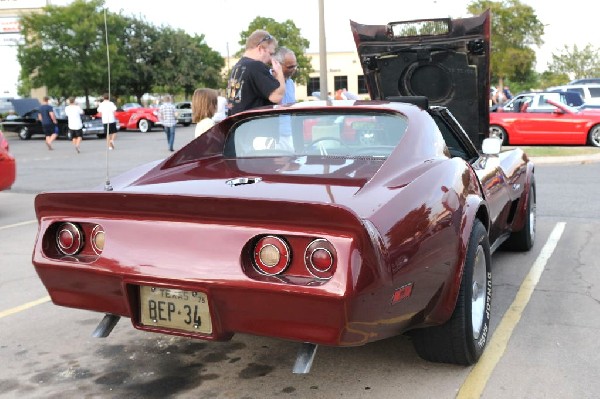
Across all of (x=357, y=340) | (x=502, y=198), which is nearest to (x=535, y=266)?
(x=502, y=198)

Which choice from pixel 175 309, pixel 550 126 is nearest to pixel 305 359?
pixel 175 309

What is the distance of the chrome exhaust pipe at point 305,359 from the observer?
2.72 metres

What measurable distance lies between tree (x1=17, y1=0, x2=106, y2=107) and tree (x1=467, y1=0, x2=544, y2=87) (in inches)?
1029

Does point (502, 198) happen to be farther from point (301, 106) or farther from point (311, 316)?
point (311, 316)

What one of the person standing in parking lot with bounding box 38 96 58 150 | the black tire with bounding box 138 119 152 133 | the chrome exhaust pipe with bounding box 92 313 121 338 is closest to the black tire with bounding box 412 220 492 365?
the chrome exhaust pipe with bounding box 92 313 121 338

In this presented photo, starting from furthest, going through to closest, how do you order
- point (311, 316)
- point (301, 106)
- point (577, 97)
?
point (577, 97) → point (301, 106) → point (311, 316)

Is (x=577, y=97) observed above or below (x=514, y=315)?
above

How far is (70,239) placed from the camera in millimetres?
3197

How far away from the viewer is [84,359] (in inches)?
150

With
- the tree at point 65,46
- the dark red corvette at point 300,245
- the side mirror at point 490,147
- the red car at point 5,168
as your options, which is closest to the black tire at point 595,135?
the side mirror at point 490,147

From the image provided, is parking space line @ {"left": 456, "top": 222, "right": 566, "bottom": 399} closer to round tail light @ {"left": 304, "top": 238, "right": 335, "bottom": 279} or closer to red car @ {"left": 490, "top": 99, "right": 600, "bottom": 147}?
round tail light @ {"left": 304, "top": 238, "right": 335, "bottom": 279}

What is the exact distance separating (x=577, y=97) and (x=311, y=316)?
2066 centimetres

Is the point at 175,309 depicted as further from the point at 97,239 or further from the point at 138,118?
the point at 138,118

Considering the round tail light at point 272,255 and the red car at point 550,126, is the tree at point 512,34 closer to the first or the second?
the red car at point 550,126
